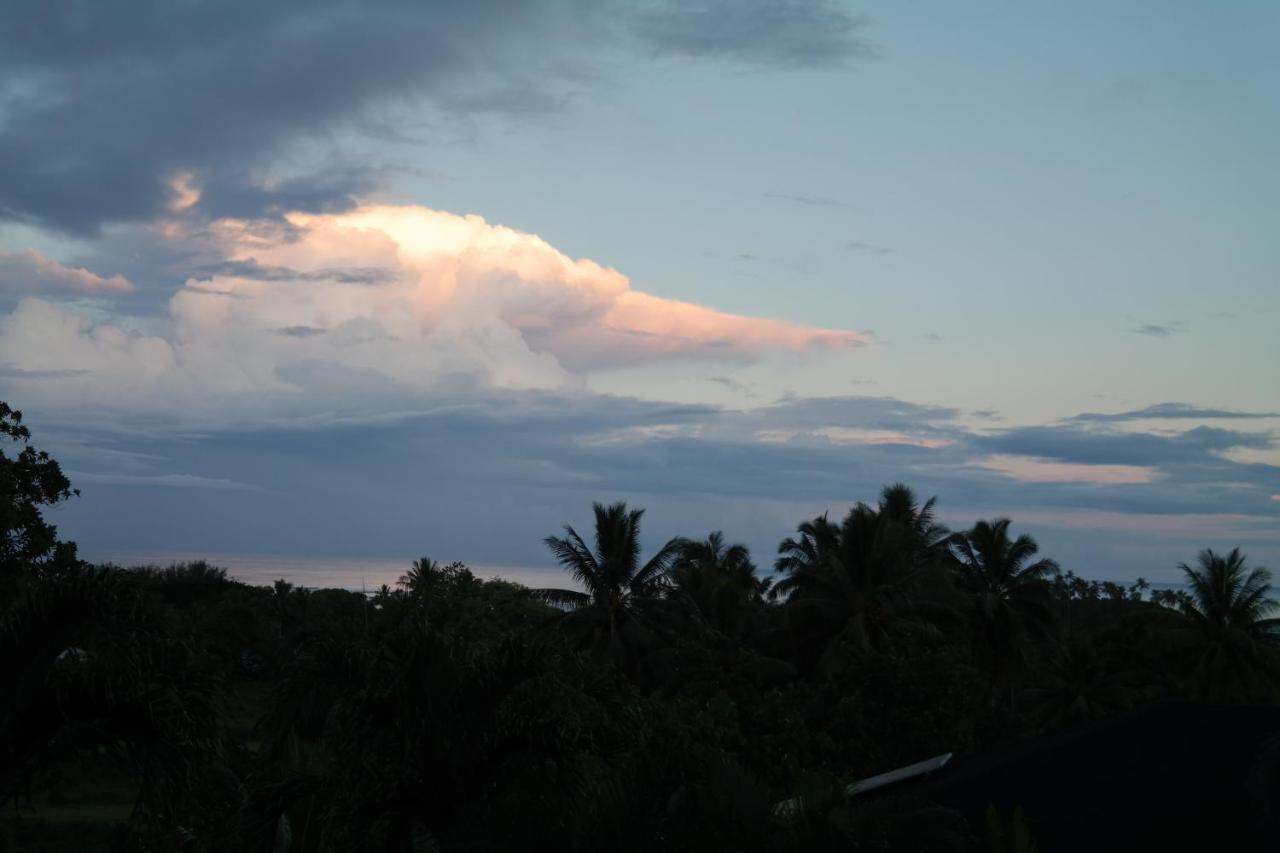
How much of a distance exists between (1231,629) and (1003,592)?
8.13 m

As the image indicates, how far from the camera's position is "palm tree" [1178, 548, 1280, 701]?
142 feet

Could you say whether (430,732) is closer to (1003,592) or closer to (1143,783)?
(1143,783)

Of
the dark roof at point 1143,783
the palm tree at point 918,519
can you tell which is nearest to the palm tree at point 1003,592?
the palm tree at point 918,519

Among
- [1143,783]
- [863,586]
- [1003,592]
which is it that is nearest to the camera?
[1143,783]

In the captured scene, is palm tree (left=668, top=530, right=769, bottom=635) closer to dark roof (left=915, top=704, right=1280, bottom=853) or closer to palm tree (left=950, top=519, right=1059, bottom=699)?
palm tree (left=950, top=519, right=1059, bottom=699)

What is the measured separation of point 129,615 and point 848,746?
80.9 ft

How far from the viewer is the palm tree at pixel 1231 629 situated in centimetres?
4341

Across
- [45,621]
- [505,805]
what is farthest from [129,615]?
[505,805]

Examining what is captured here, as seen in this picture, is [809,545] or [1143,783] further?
[809,545]

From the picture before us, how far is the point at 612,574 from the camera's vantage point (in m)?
42.0

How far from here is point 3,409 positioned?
27.6 meters

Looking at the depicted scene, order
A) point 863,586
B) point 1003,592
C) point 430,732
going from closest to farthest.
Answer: point 430,732 → point 863,586 → point 1003,592

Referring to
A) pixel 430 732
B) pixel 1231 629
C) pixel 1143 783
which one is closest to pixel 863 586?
pixel 1231 629

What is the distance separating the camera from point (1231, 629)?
146 feet
